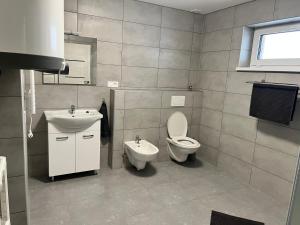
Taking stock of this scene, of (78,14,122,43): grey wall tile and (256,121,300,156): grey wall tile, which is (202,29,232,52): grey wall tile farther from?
(78,14,122,43): grey wall tile

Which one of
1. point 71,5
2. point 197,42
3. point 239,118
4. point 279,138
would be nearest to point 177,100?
point 239,118

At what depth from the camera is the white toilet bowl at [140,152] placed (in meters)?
2.81

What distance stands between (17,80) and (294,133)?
262 centimetres

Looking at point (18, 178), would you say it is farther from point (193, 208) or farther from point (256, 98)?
point (256, 98)

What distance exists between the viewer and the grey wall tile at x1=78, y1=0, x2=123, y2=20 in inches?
109

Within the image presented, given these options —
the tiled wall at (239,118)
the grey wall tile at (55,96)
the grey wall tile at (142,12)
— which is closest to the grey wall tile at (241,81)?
the tiled wall at (239,118)

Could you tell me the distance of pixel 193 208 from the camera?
2330 mm

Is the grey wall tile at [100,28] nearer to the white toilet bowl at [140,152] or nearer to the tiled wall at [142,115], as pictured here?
the tiled wall at [142,115]

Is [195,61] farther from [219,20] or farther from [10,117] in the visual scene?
[10,117]

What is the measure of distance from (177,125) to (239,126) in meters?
0.92

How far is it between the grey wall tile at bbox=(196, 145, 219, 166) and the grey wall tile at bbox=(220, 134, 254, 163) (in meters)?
0.17

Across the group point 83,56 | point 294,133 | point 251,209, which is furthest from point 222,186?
point 83,56

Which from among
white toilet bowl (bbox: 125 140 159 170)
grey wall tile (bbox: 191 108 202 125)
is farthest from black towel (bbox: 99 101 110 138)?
grey wall tile (bbox: 191 108 202 125)

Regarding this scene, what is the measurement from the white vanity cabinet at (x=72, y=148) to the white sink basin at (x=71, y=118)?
34 mm
